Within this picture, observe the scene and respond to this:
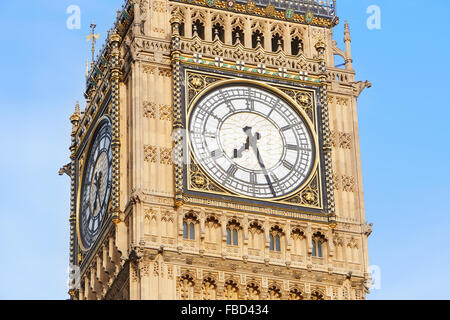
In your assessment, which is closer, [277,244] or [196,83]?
[277,244]

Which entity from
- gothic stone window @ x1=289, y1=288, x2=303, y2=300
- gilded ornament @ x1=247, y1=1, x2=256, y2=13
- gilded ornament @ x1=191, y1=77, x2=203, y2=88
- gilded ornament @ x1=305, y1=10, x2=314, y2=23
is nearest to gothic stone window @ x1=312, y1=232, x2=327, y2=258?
gothic stone window @ x1=289, y1=288, x2=303, y2=300

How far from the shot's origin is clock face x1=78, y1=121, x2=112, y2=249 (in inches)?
2228

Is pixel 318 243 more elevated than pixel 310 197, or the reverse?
pixel 310 197

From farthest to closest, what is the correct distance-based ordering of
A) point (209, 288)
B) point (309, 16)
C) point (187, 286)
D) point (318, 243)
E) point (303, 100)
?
point (309, 16), point (303, 100), point (318, 243), point (209, 288), point (187, 286)

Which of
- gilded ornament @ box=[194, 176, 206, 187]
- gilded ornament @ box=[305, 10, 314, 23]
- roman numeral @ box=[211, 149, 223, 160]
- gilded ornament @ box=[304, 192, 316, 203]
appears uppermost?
gilded ornament @ box=[305, 10, 314, 23]

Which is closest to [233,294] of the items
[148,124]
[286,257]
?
[286,257]

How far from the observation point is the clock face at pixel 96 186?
56.6 m

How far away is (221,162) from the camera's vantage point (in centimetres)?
5528

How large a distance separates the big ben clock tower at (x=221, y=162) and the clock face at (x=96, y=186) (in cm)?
7

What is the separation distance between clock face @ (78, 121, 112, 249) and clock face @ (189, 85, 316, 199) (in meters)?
3.06

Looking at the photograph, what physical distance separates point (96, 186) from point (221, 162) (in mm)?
4493

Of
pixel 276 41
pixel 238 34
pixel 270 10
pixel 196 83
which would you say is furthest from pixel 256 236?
pixel 270 10

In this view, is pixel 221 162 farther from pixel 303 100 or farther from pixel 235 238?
pixel 303 100

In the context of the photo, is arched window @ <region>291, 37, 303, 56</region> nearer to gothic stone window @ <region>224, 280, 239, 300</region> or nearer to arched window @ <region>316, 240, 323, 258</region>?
arched window @ <region>316, 240, 323, 258</region>
